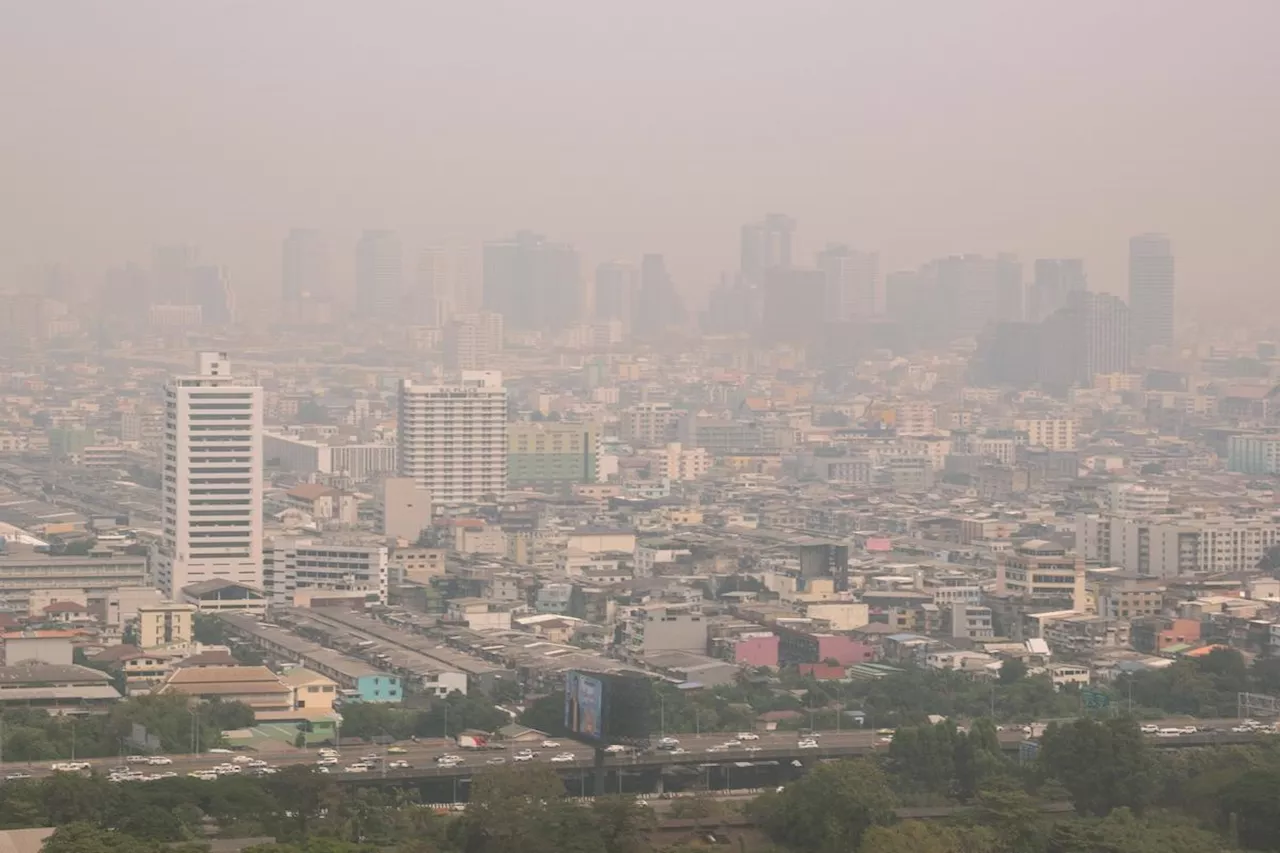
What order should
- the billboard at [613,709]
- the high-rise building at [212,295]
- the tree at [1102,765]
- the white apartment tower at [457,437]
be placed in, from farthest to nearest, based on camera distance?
1. the high-rise building at [212,295]
2. the white apartment tower at [457,437]
3. the billboard at [613,709]
4. the tree at [1102,765]

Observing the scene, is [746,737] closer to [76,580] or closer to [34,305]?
[76,580]

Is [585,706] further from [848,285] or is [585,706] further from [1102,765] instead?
[848,285]

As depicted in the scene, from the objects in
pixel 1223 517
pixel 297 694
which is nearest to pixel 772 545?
pixel 1223 517

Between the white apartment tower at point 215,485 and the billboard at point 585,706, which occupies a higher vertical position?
the white apartment tower at point 215,485

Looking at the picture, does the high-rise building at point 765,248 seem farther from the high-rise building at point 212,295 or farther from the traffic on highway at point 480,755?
the traffic on highway at point 480,755

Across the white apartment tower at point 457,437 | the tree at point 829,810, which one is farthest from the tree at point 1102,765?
the white apartment tower at point 457,437

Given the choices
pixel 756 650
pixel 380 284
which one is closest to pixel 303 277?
pixel 380 284
